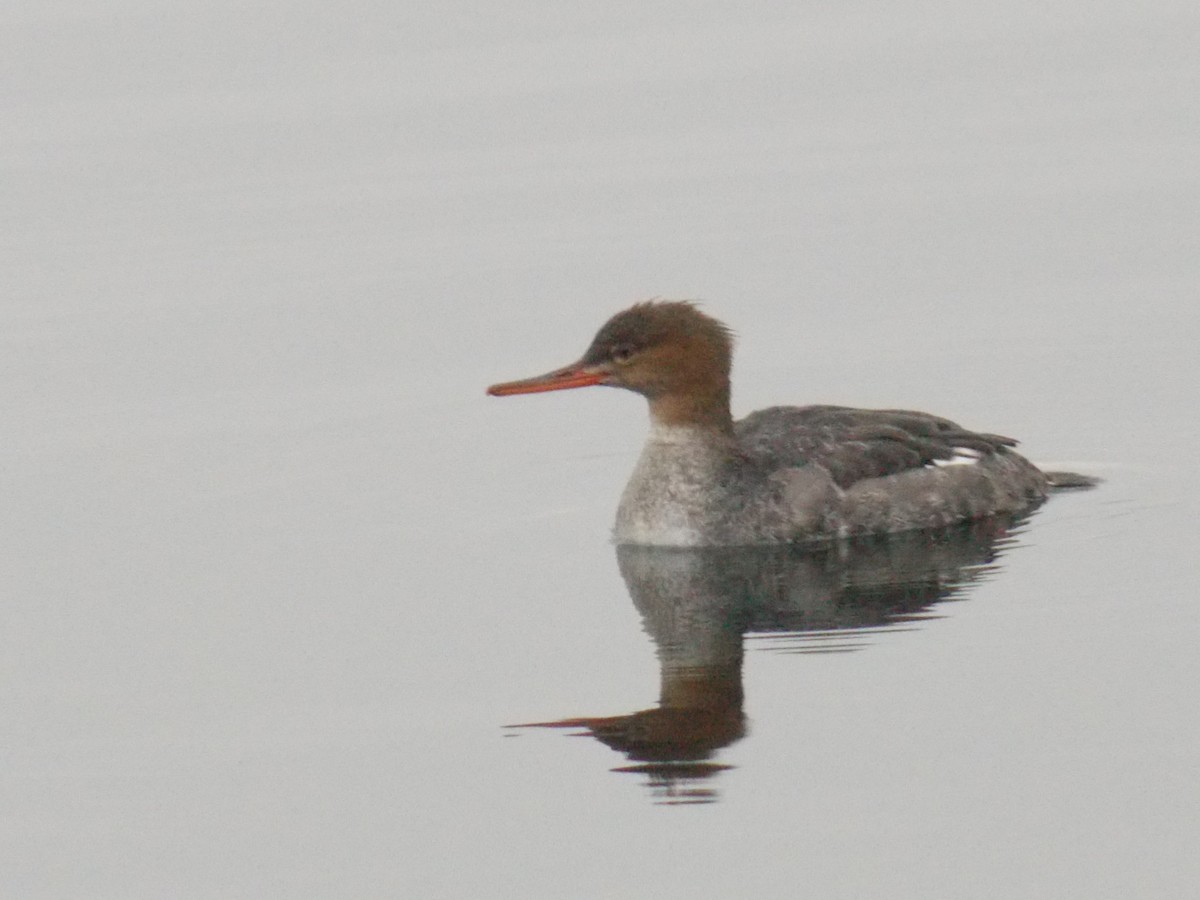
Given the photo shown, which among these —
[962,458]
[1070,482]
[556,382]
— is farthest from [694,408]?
[1070,482]

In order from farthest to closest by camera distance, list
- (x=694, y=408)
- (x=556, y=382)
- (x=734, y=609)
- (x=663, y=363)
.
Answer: (x=694, y=408), (x=663, y=363), (x=556, y=382), (x=734, y=609)

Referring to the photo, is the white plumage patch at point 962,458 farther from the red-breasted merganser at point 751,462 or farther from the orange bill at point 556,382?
the orange bill at point 556,382

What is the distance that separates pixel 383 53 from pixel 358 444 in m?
9.16

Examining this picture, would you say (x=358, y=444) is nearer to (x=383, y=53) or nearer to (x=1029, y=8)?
(x=383, y=53)

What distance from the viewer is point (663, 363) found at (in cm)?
1526

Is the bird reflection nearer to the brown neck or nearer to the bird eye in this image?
the brown neck

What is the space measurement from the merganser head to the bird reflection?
97 cm

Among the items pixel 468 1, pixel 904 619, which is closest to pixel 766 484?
pixel 904 619

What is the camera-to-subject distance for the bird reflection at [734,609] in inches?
455

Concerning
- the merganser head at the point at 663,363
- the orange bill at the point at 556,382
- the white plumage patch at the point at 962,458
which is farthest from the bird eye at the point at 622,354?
the white plumage patch at the point at 962,458

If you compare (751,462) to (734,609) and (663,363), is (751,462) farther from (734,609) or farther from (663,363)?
(734,609)

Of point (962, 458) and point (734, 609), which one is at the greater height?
point (962, 458)

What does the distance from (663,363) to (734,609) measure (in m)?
2.12

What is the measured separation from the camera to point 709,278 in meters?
19.7
